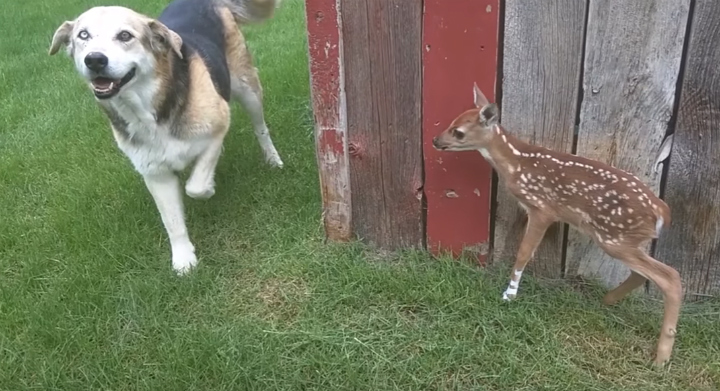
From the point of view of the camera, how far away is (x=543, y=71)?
8.40 ft

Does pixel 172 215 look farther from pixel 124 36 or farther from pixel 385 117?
pixel 385 117

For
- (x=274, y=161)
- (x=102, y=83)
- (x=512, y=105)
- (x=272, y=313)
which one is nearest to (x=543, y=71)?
(x=512, y=105)

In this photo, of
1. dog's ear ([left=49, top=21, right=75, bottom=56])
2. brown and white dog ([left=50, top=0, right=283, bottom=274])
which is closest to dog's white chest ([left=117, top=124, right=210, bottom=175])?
brown and white dog ([left=50, top=0, right=283, bottom=274])

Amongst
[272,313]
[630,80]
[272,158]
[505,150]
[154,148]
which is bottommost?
[272,313]

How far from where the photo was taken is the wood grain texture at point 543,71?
2459 mm

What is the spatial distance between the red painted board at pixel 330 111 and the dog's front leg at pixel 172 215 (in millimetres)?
698

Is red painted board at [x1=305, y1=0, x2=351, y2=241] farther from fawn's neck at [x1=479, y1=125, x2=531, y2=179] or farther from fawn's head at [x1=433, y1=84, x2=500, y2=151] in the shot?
fawn's neck at [x1=479, y1=125, x2=531, y2=179]

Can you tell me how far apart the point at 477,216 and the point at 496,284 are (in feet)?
0.99

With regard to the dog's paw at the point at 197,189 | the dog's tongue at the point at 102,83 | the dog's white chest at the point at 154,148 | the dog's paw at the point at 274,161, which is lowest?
the dog's paw at the point at 274,161

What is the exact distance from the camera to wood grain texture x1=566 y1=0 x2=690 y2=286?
237cm

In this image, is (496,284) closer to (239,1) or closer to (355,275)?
(355,275)

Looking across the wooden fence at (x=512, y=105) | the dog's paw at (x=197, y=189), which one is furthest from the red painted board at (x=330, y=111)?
the dog's paw at (x=197, y=189)

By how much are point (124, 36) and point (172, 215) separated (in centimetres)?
88

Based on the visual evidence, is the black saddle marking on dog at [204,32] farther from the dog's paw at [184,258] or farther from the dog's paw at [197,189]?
the dog's paw at [184,258]
